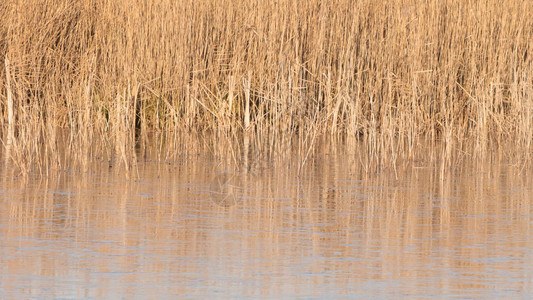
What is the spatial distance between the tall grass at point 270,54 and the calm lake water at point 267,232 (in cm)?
240

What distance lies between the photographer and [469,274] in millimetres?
4543

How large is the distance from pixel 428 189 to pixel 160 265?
2808mm

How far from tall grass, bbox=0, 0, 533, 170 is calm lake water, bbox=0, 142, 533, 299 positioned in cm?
240

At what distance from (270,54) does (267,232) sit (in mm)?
4889

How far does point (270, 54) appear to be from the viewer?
399 inches

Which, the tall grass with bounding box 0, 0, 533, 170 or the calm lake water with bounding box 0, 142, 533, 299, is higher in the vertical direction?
the tall grass with bounding box 0, 0, 533, 170

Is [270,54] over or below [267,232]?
over

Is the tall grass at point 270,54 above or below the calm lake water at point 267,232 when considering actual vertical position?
above

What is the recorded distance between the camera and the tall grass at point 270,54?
10297 millimetres

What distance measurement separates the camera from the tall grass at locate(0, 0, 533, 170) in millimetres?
10297

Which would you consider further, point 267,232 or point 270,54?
point 270,54

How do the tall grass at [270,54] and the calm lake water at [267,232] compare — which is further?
the tall grass at [270,54]

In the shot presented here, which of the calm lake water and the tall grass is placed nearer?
the calm lake water

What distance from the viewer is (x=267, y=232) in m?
5.43
